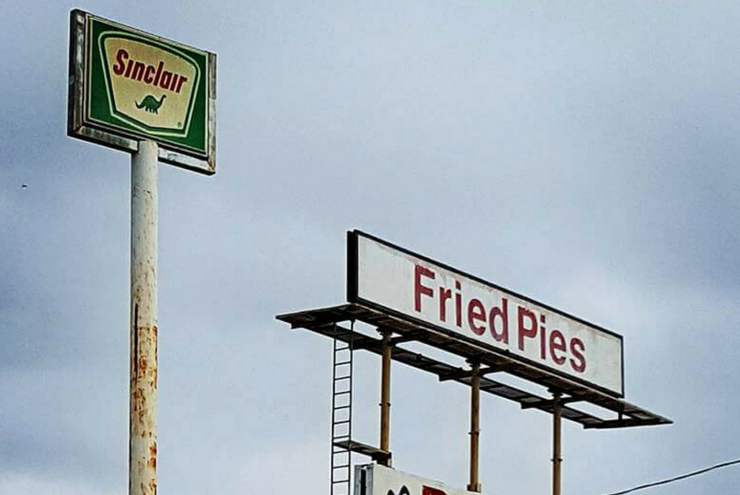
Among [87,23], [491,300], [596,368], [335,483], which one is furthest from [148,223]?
[596,368]

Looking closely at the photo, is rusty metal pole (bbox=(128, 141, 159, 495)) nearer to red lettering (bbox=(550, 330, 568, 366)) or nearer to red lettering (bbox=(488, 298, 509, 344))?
red lettering (bbox=(488, 298, 509, 344))

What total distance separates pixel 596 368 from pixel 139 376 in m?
16.4

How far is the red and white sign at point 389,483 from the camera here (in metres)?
32.1

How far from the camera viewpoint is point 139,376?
75.5 feet

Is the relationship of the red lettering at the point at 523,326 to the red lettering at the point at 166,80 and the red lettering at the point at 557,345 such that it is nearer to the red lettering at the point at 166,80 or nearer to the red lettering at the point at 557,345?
the red lettering at the point at 557,345

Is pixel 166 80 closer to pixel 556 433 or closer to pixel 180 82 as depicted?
pixel 180 82

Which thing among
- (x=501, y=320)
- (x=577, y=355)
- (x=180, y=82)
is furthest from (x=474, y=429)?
(x=180, y=82)

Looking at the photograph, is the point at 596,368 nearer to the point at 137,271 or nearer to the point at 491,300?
the point at 491,300

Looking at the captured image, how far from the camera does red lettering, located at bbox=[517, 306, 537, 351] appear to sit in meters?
36.1

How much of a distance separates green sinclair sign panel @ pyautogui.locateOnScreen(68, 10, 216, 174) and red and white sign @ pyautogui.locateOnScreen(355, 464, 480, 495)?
336 inches

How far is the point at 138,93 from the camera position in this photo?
24359 mm

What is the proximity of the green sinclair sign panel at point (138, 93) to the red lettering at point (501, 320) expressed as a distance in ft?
37.0

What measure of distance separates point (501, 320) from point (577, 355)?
2577 millimetres

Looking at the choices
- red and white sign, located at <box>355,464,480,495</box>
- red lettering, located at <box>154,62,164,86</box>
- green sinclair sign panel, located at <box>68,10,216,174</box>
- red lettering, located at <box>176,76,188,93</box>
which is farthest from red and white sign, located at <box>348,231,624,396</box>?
red lettering, located at <box>154,62,164,86</box>
